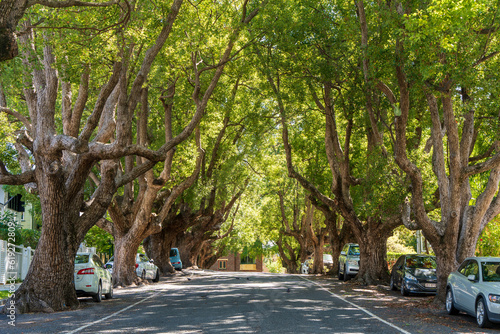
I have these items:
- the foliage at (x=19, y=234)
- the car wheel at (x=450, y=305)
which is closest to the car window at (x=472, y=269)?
the car wheel at (x=450, y=305)

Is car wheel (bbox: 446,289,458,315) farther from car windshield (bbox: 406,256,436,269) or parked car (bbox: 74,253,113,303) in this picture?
parked car (bbox: 74,253,113,303)

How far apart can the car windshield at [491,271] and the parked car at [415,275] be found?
644 centimetres

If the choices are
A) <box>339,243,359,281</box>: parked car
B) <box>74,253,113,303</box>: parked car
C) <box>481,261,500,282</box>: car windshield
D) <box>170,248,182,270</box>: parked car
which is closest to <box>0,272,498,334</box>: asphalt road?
<box>74,253,113,303</box>: parked car

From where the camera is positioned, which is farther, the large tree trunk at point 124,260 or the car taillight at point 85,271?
the large tree trunk at point 124,260

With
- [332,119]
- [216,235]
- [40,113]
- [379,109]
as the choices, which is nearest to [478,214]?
[379,109]

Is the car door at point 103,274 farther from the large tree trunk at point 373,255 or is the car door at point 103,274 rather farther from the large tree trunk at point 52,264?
the large tree trunk at point 373,255

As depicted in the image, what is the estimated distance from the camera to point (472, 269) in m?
13.1

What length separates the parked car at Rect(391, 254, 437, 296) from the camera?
19062 millimetres

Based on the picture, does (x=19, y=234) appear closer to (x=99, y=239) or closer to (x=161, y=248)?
(x=99, y=239)

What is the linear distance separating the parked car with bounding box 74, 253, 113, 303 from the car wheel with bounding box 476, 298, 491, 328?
35.9 feet

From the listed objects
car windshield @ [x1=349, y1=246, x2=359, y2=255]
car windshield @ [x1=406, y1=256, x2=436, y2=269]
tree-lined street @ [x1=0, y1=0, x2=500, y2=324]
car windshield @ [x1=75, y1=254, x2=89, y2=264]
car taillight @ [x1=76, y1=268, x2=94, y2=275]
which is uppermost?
tree-lined street @ [x1=0, y1=0, x2=500, y2=324]

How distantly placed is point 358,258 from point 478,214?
12.9 m

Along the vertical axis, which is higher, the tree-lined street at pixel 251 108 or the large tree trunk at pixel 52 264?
the tree-lined street at pixel 251 108

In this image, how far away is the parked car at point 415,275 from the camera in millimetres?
19062
